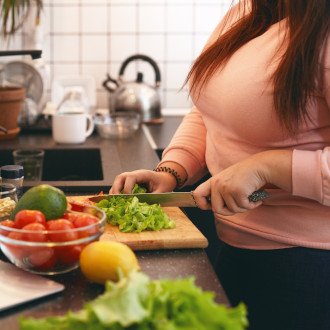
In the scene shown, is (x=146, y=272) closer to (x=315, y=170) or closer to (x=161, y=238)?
(x=161, y=238)

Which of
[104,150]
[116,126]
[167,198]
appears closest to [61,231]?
[167,198]

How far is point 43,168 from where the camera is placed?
2320 millimetres

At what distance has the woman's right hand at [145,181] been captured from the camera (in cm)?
142

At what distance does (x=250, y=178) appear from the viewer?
47.1 inches

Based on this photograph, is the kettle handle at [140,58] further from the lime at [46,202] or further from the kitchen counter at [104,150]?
the lime at [46,202]

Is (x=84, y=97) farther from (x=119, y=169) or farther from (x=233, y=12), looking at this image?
(x=233, y=12)

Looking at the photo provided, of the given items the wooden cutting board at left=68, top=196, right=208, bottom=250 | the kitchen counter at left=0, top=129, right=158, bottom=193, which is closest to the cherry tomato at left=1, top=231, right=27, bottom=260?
the wooden cutting board at left=68, top=196, right=208, bottom=250

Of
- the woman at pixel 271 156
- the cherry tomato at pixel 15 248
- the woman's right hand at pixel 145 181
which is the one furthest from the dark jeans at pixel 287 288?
the cherry tomato at pixel 15 248

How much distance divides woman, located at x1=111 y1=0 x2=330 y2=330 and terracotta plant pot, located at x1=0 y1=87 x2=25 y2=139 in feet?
3.33

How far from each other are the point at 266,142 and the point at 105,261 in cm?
43

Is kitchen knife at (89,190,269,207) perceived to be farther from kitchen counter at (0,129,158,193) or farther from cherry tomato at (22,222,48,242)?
kitchen counter at (0,129,158,193)

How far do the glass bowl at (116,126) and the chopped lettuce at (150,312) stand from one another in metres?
1.75

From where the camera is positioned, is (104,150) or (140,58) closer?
(104,150)

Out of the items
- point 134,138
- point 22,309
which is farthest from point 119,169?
point 22,309
